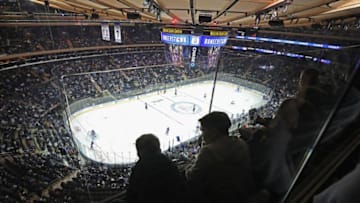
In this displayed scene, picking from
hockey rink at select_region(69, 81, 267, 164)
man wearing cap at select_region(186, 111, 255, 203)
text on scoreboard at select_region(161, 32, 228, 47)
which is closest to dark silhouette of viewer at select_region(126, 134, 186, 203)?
man wearing cap at select_region(186, 111, 255, 203)

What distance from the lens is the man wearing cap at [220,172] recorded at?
2.59 ft

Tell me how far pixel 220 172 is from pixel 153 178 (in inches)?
8.5

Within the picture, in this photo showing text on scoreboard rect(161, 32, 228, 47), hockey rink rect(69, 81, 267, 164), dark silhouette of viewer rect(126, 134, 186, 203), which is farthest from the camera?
hockey rink rect(69, 81, 267, 164)

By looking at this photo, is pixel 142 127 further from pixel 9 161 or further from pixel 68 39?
pixel 68 39

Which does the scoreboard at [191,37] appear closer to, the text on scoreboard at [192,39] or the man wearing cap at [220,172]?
the text on scoreboard at [192,39]

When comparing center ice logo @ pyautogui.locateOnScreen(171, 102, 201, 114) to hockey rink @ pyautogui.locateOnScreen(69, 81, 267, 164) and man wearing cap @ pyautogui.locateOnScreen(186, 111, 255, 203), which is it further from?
man wearing cap @ pyautogui.locateOnScreen(186, 111, 255, 203)

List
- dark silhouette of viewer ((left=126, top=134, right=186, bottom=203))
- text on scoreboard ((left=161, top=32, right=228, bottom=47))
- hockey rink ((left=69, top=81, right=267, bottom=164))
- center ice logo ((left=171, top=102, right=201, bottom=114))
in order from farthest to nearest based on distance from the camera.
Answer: center ice logo ((left=171, top=102, right=201, bottom=114)), hockey rink ((left=69, top=81, right=267, bottom=164)), text on scoreboard ((left=161, top=32, right=228, bottom=47)), dark silhouette of viewer ((left=126, top=134, right=186, bottom=203))

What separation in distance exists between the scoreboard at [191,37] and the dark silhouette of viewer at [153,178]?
459cm

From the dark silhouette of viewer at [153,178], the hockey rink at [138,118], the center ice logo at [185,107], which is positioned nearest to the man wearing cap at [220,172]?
the dark silhouette of viewer at [153,178]

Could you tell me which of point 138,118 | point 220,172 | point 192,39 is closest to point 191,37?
point 192,39

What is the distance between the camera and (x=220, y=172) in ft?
2.59

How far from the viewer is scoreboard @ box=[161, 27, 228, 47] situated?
5.16 m

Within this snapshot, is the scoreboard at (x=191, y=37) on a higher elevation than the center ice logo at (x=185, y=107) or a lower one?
higher

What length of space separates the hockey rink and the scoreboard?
1.22 meters
